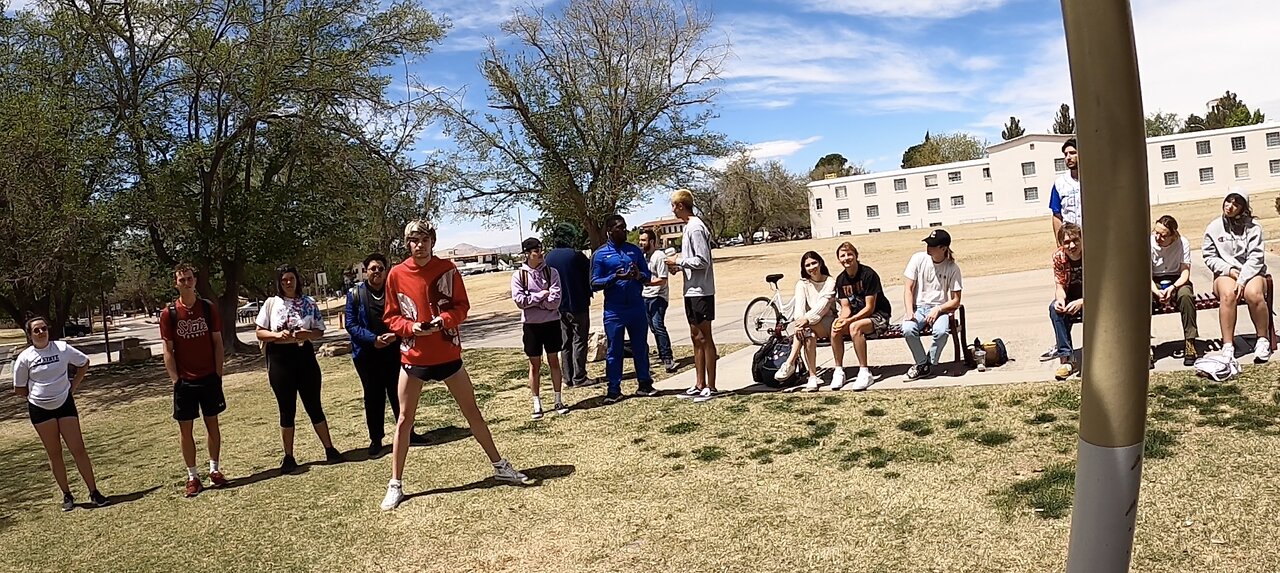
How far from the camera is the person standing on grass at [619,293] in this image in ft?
27.8

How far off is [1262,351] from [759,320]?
19.0 feet

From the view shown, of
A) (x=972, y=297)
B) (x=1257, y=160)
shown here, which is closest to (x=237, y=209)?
(x=972, y=297)

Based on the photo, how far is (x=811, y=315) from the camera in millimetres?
8328

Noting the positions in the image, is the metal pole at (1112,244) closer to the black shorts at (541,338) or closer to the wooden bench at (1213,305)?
the wooden bench at (1213,305)

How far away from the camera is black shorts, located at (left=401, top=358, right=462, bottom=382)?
5.77 m

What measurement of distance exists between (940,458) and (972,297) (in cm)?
1106

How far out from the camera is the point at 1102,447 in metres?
2.16

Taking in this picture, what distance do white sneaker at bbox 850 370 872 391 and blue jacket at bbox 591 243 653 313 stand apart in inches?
81.8

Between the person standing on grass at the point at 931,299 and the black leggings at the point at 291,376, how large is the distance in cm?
512

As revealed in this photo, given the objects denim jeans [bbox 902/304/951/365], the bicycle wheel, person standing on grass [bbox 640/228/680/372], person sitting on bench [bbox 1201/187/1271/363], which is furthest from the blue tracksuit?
person sitting on bench [bbox 1201/187/1271/363]

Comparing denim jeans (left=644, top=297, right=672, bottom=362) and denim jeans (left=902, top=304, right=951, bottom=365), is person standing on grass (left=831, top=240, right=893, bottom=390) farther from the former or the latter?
denim jeans (left=644, top=297, right=672, bottom=362)

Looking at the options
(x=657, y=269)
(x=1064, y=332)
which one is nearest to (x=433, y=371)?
(x=657, y=269)

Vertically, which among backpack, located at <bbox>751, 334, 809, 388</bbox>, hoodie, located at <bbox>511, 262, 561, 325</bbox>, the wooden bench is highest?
hoodie, located at <bbox>511, 262, 561, 325</bbox>

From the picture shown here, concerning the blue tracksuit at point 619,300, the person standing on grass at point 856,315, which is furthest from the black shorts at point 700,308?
the person standing on grass at point 856,315
